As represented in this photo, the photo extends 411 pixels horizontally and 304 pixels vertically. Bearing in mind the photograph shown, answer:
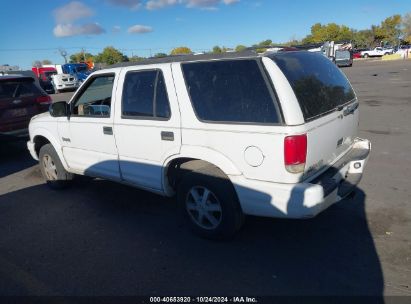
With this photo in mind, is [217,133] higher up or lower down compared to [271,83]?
lower down

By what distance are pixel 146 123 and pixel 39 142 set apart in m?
2.83

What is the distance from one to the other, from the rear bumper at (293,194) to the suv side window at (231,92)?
23.1 inches

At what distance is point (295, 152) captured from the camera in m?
2.83

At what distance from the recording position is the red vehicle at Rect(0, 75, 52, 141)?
23.5 ft

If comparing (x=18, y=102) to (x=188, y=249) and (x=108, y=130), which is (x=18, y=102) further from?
(x=188, y=249)

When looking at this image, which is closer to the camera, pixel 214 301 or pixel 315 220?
pixel 214 301

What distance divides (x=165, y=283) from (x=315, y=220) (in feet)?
6.30

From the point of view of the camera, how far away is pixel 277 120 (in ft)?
9.35

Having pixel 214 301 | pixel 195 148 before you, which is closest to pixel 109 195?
pixel 195 148

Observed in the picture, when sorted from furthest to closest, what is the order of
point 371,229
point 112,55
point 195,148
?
point 112,55 < point 371,229 < point 195,148

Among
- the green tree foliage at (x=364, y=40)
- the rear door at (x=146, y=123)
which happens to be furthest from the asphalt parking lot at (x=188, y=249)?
the green tree foliage at (x=364, y=40)

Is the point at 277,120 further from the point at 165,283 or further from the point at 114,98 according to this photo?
the point at 114,98

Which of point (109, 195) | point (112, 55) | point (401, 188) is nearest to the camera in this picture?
point (401, 188)

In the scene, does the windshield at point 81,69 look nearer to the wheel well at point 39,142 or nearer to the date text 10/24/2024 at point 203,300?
the wheel well at point 39,142
